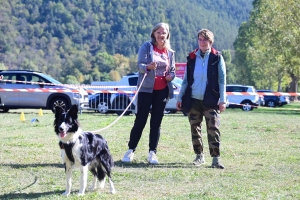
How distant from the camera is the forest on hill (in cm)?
13875

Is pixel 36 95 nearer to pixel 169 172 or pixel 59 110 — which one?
pixel 169 172

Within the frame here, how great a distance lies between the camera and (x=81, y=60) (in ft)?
449

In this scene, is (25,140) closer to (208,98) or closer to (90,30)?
(208,98)

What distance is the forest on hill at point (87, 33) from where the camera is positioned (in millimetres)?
138750

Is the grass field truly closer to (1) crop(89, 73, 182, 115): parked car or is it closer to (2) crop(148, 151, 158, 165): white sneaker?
(2) crop(148, 151, 158, 165): white sneaker

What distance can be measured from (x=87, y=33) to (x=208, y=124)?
160061 millimetres

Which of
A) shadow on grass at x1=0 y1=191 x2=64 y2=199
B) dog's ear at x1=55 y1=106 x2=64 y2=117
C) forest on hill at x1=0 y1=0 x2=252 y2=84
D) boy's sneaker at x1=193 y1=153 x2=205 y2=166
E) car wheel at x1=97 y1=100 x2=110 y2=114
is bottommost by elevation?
shadow on grass at x1=0 y1=191 x2=64 y2=199

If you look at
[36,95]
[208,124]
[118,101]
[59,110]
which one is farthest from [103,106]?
[59,110]

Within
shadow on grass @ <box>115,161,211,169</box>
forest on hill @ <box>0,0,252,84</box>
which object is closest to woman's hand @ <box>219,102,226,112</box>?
shadow on grass @ <box>115,161,211,169</box>

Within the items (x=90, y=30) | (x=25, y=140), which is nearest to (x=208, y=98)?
(x=25, y=140)

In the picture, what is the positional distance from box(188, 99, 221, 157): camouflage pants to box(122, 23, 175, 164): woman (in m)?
0.49

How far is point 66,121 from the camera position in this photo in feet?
20.4

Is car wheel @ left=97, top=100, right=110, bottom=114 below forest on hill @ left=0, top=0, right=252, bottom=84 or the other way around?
below

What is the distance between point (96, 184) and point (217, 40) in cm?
18086
